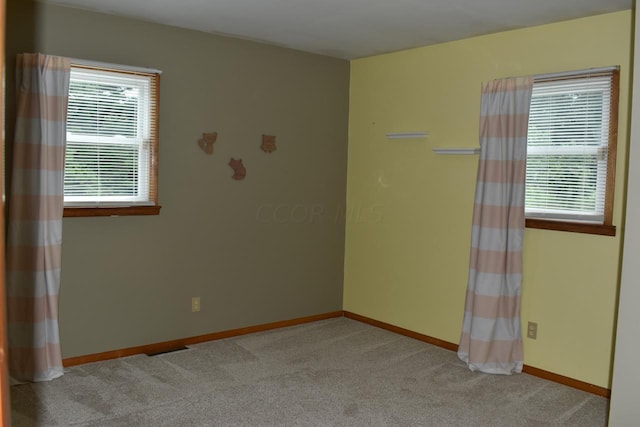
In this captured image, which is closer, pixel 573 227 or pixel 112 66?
pixel 573 227

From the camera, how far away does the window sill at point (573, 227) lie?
3.45 m

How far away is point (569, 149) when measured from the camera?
3629 millimetres

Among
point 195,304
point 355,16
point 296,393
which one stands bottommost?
point 296,393

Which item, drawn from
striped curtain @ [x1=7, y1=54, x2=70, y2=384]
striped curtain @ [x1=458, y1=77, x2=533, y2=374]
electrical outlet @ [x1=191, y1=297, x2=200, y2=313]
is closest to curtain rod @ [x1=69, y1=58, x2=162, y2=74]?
striped curtain @ [x1=7, y1=54, x2=70, y2=384]

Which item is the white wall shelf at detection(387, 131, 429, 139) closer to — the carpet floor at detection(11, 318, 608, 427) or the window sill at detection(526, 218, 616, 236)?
the window sill at detection(526, 218, 616, 236)

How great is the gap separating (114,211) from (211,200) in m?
0.79

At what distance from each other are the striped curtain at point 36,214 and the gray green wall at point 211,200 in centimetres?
13

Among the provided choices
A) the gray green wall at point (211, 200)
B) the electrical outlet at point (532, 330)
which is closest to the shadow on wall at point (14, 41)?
the gray green wall at point (211, 200)

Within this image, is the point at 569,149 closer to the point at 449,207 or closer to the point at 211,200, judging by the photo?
the point at 449,207

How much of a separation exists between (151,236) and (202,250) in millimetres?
442

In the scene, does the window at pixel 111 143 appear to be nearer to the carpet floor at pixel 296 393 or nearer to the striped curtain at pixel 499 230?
the carpet floor at pixel 296 393

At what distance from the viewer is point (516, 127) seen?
3752 mm

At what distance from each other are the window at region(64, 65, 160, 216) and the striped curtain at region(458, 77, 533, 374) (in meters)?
2.34

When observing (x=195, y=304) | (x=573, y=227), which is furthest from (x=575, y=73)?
(x=195, y=304)
